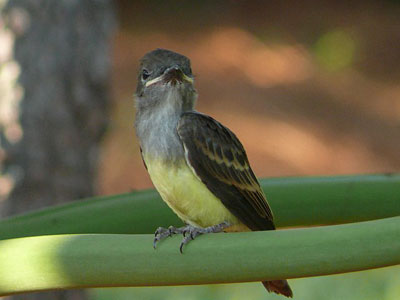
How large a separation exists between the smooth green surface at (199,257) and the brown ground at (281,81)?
9085 mm

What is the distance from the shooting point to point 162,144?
9.52 ft

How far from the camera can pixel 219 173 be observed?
289 cm

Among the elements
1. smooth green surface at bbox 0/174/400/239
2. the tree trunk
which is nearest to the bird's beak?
smooth green surface at bbox 0/174/400/239

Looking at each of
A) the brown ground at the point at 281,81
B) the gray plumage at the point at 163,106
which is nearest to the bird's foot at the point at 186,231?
the gray plumage at the point at 163,106

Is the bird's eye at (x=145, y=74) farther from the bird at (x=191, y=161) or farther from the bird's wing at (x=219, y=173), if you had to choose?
the bird's wing at (x=219, y=173)

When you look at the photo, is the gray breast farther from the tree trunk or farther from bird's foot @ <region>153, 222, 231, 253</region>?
the tree trunk

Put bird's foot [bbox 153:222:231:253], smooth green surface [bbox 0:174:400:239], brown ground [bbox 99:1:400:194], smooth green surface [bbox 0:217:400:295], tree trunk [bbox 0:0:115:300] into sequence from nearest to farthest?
smooth green surface [bbox 0:217:400:295] → bird's foot [bbox 153:222:231:253] → smooth green surface [bbox 0:174:400:239] → tree trunk [bbox 0:0:115:300] → brown ground [bbox 99:1:400:194]

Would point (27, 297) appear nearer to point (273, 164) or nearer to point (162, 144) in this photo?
point (162, 144)

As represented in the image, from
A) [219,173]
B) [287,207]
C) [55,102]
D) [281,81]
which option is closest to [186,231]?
[287,207]

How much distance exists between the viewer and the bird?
9.16 ft

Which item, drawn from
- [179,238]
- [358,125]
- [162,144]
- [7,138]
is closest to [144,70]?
[162,144]

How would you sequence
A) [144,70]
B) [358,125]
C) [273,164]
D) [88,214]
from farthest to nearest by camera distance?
[358,125], [273,164], [144,70], [88,214]

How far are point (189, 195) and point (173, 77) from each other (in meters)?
0.45

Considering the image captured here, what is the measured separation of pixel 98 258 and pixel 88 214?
0.58 meters
